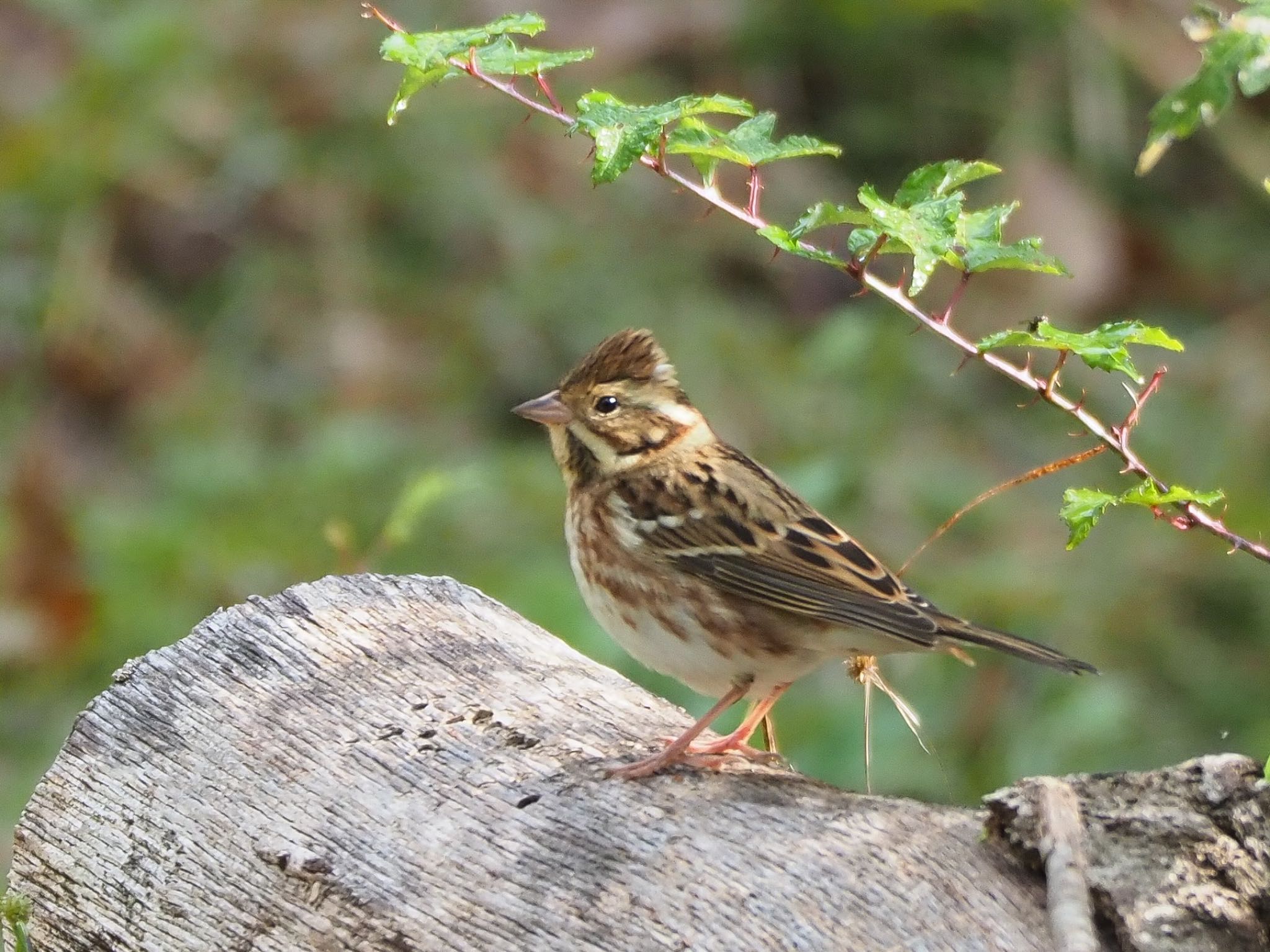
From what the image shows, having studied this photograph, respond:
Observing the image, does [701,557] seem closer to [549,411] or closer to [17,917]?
[549,411]

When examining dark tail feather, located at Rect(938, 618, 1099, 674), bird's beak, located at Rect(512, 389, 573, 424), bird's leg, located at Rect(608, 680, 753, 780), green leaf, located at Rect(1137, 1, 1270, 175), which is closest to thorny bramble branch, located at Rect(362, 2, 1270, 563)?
dark tail feather, located at Rect(938, 618, 1099, 674)

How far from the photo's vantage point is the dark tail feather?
3.08 meters

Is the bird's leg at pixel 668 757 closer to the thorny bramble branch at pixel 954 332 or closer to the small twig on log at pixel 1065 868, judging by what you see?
the small twig on log at pixel 1065 868

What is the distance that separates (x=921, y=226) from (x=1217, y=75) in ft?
1.76

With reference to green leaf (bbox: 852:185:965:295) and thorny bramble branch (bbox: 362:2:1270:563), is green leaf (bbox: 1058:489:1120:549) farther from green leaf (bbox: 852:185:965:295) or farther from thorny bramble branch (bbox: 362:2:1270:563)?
green leaf (bbox: 852:185:965:295)

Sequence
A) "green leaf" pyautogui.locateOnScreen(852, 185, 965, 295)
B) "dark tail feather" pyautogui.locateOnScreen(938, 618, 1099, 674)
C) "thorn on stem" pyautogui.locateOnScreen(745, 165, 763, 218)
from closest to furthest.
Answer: "green leaf" pyautogui.locateOnScreen(852, 185, 965, 295) → "thorn on stem" pyautogui.locateOnScreen(745, 165, 763, 218) → "dark tail feather" pyautogui.locateOnScreen(938, 618, 1099, 674)

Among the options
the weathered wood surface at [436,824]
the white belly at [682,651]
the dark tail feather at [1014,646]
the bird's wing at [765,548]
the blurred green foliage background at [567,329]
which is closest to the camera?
the weathered wood surface at [436,824]

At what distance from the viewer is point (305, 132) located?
7.91 metres

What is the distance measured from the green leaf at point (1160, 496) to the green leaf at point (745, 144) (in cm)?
67

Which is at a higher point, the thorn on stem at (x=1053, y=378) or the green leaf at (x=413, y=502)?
the thorn on stem at (x=1053, y=378)

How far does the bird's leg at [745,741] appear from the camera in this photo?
3193mm

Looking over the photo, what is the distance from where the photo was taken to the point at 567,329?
7.20 m

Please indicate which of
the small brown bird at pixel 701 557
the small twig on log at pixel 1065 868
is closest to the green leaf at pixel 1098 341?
the small twig on log at pixel 1065 868

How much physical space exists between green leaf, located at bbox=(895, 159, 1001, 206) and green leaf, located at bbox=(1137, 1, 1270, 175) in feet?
1.68
